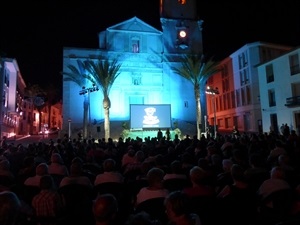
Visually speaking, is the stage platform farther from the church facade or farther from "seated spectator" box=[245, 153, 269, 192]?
"seated spectator" box=[245, 153, 269, 192]

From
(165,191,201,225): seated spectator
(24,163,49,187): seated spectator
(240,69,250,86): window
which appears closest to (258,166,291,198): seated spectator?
(165,191,201,225): seated spectator

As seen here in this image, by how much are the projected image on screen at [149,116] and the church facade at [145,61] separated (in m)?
4.73

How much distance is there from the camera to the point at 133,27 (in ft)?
117

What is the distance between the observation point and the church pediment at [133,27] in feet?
114

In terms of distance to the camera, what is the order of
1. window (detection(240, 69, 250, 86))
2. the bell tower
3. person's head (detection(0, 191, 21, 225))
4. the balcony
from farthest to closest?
window (detection(240, 69, 250, 86)) < the bell tower < the balcony < person's head (detection(0, 191, 21, 225))

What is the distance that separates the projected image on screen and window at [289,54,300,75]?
14.0 metres

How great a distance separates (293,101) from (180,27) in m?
17.4

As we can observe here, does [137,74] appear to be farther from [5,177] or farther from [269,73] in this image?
[5,177]

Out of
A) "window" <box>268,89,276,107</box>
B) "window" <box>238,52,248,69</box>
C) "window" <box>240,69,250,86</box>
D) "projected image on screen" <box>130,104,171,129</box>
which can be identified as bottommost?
"projected image on screen" <box>130,104,171,129</box>

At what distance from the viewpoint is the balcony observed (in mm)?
28145

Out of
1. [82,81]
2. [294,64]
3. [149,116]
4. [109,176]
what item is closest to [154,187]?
[109,176]

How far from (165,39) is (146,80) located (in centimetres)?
641

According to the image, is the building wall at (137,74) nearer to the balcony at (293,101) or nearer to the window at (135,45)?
the window at (135,45)

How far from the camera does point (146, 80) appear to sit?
35.4m
